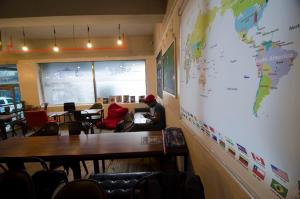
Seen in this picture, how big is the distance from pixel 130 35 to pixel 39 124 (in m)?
3.89

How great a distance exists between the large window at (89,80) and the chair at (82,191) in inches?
211

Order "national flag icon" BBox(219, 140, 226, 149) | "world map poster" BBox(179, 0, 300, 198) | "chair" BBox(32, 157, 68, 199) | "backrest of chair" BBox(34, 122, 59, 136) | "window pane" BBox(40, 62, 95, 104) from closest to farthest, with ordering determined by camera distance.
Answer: "world map poster" BBox(179, 0, 300, 198) < "national flag icon" BBox(219, 140, 226, 149) < "chair" BBox(32, 157, 68, 199) < "backrest of chair" BBox(34, 122, 59, 136) < "window pane" BBox(40, 62, 95, 104)

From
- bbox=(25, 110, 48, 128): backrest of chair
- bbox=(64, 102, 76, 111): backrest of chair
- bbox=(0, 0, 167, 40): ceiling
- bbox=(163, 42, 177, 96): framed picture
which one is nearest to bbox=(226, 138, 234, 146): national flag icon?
bbox=(163, 42, 177, 96): framed picture

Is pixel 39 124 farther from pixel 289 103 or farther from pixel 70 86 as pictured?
pixel 289 103

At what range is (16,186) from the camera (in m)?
1.21

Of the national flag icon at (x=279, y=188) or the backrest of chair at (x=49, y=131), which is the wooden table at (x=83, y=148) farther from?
the national flag icon at (x=279, y=188)

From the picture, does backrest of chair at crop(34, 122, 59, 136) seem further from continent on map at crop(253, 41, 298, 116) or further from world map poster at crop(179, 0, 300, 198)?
continent on map at crop(253, 41, 298, 116)

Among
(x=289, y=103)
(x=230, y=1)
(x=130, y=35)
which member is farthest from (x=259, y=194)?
(x=130, y=35)

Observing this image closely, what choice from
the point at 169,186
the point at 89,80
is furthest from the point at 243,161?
the point at 89,80

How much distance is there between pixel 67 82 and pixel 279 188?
6.71m

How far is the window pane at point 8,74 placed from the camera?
19.2 feet

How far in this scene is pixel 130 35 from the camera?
5910mm

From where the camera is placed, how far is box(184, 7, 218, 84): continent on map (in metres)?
1.15

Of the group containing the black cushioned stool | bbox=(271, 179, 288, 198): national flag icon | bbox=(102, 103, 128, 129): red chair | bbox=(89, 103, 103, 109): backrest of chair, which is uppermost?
bbox=(271, 179, 288, 198): national flag icon
